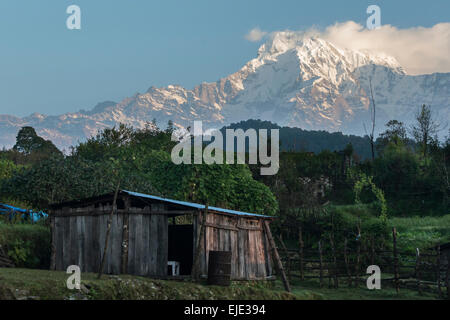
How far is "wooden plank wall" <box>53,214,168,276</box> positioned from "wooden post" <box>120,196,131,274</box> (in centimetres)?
10

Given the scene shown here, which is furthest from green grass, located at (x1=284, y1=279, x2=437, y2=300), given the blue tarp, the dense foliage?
the blue tarp

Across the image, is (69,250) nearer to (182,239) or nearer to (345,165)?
(182,239)

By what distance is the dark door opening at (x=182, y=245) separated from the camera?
903 inches

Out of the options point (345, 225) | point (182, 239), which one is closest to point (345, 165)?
point (345, 225)

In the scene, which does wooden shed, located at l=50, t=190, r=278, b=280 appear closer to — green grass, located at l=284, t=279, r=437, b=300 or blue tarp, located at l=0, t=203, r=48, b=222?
green grass, located at l=284, t=279, r=437, b=300

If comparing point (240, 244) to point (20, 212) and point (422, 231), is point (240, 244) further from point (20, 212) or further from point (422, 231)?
point (422, 231)

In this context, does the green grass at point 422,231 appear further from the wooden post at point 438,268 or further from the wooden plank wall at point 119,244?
the wooden plank wall at point 119,244

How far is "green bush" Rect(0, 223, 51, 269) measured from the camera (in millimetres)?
21922

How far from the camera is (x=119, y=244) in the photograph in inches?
764

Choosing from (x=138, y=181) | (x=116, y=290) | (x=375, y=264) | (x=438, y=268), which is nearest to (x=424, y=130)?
(x=375, y=264)

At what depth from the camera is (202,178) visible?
109 feet

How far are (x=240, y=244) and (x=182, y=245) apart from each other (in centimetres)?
268
